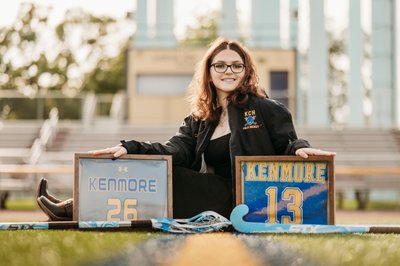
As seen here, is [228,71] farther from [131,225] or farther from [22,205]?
[22,205]

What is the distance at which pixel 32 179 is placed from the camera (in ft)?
40.3

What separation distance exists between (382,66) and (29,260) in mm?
19295

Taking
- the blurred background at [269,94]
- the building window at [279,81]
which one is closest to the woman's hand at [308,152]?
the blurred background at [269,94]

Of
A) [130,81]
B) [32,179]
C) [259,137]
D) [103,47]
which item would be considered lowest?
[32,179]

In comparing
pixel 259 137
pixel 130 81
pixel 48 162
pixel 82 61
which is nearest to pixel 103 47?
pixel 82 61

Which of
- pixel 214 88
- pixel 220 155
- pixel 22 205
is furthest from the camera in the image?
pixel 22 205

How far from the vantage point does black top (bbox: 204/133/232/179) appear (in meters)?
4.38

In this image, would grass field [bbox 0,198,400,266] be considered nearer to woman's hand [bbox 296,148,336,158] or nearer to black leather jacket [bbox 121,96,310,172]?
woman's hand [bbox 296,148,336,158]

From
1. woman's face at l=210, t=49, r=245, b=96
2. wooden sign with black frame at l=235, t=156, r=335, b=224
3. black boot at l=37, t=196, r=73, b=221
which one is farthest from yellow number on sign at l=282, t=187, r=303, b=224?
black boot at l=37, t=196, r=73, b=221

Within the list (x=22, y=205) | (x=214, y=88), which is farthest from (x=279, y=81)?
(x=214, y=88)

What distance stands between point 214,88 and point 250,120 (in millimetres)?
437

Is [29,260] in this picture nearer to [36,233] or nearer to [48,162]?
[36,233]

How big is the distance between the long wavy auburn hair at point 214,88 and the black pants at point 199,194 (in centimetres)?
40

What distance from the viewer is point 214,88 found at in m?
4.63
